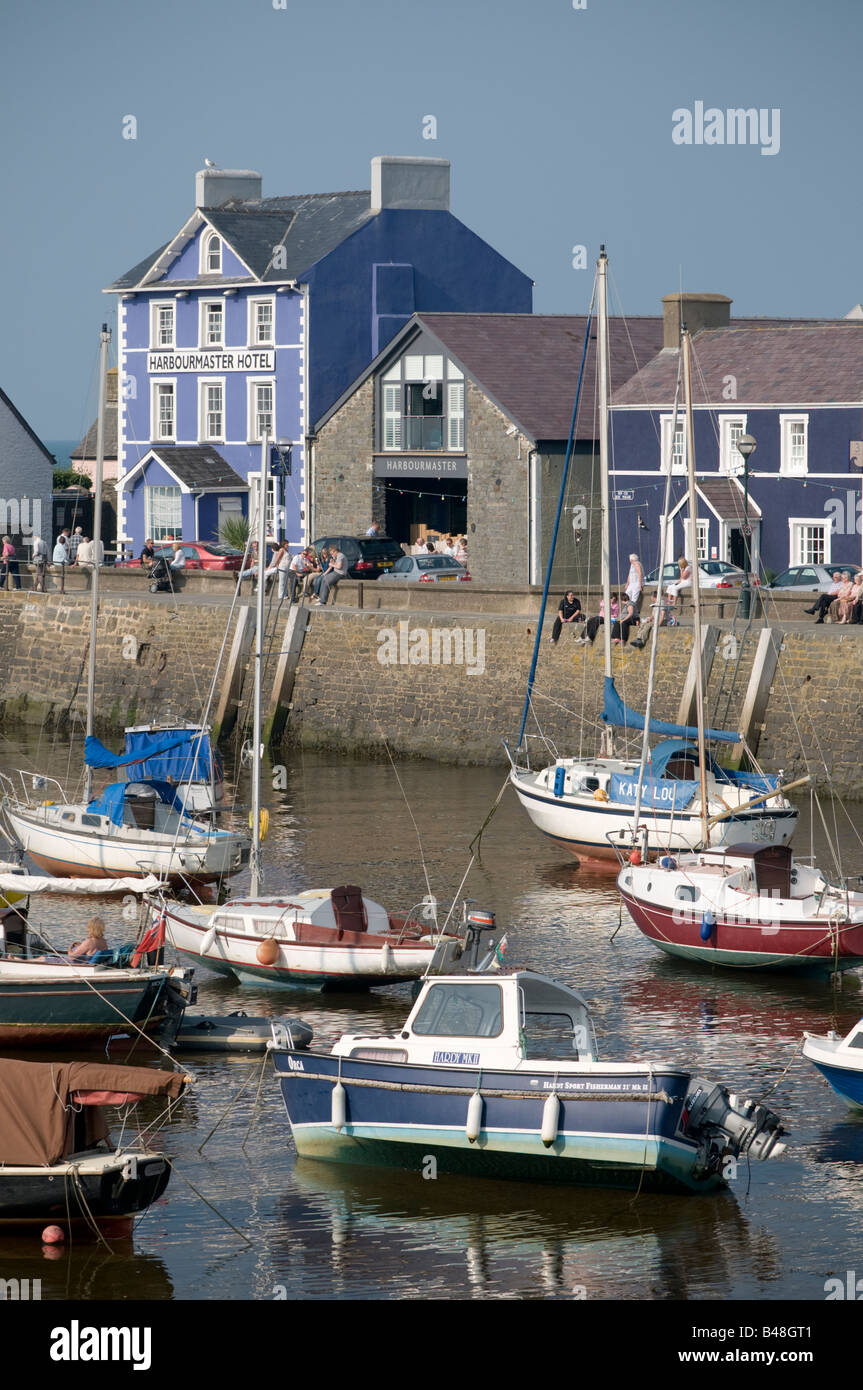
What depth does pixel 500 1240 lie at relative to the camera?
1573 centimetres

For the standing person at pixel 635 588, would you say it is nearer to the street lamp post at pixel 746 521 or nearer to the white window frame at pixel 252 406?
the street lamp post at pixel 746 521

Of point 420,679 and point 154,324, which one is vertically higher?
point 154,324

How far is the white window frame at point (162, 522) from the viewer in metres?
59.7

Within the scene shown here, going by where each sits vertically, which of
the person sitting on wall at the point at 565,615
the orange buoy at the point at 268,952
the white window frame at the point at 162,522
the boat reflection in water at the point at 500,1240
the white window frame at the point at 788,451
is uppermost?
the white window frame at the point at 788,451

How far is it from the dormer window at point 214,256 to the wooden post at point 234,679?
64.8ft

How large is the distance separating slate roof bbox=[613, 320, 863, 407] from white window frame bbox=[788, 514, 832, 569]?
2.80 meters

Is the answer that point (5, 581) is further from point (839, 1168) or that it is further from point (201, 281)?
point (839, 1168)

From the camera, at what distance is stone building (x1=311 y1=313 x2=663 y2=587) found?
170ft

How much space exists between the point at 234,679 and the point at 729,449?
552 inches

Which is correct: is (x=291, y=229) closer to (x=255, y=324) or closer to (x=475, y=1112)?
(x=255, y=324)

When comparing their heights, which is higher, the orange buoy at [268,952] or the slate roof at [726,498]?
the slate roof at [726,498]

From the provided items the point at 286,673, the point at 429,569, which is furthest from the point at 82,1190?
the point at 429,569

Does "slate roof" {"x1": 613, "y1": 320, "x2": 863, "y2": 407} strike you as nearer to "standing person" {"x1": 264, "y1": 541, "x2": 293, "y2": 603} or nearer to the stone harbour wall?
the stone harbour wall

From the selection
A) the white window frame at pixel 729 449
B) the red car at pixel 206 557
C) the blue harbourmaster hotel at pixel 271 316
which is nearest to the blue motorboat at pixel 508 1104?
the white window frame at pixel 729 449
